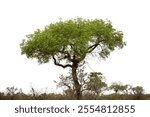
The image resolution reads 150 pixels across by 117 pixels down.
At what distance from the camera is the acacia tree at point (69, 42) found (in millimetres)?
29261

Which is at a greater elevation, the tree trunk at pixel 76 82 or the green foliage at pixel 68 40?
the green foliage at pixel 68 40

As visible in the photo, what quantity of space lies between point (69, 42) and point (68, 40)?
13 cm

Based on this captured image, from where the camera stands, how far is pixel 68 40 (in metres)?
29.4

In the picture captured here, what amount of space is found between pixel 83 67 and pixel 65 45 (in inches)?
65.4

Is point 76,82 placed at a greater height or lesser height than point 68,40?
lesser

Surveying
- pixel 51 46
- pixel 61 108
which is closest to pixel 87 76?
pixel 51 46

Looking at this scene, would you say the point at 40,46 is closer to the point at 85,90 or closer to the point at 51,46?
the point at 51,46

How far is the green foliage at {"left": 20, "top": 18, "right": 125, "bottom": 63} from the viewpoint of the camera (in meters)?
29.3

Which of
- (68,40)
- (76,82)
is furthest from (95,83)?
(68,40)

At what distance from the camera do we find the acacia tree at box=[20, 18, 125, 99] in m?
29.3

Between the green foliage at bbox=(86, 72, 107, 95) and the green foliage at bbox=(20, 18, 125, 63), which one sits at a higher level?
the green foliage at bbox=(20, 18, 125, 63)

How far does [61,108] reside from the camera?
2064 centimetres

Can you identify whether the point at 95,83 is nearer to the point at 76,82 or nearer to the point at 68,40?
the point at 76,82

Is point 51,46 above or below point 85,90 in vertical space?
above
